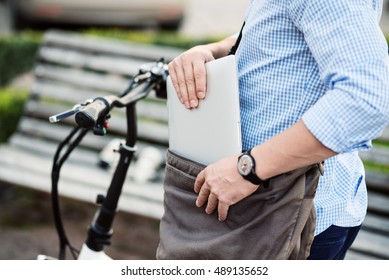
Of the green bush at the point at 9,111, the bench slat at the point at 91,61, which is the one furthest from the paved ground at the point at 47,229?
the bench slat at the point at 91,61

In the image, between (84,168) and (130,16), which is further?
(130,16)

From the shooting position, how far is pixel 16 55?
18.6ft

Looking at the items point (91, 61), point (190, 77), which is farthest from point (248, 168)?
point (91, 61)

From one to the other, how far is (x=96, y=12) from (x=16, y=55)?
2.64 m

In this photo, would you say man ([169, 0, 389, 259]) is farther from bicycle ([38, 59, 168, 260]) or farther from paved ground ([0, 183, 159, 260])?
paved ground ([0, 183, 159, 260])

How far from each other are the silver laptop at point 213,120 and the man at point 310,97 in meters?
0.03

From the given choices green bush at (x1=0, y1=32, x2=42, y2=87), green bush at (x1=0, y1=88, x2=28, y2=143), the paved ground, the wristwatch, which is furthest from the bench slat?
the wristwatch

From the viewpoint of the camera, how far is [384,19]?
34.1ft

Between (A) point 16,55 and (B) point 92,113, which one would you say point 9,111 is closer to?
(A) point 16,55

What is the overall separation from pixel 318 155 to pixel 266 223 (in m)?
0.21

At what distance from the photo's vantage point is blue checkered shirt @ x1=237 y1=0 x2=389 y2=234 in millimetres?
1122

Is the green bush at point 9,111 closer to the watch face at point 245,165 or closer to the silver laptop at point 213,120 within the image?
the silver laptop at point 213,120

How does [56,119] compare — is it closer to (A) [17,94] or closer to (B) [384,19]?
(A) [17,94]

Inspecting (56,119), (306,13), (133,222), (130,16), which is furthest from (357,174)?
(130,16)
